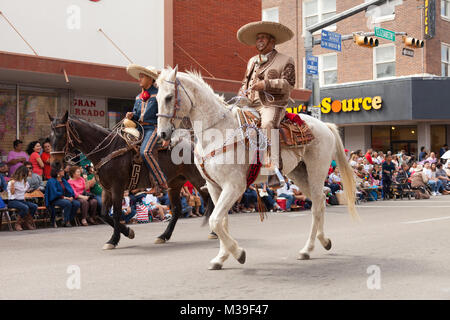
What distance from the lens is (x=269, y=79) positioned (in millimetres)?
7062

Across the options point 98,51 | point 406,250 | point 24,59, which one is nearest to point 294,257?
point 406,250

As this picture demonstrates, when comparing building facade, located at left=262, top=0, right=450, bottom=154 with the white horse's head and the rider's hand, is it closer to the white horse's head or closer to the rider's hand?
the rider's hand

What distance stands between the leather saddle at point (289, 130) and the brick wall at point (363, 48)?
23817 millimetres

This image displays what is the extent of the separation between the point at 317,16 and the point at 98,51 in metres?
18.0

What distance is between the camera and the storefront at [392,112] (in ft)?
93.7

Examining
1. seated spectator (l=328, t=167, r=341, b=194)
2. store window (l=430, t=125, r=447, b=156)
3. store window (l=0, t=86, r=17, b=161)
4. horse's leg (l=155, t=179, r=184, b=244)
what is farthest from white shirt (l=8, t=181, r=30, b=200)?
store window (l=430, t=125, r=447, b=156)

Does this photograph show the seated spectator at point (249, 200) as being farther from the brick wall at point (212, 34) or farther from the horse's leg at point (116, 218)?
the horse's leg at point (116, 218)

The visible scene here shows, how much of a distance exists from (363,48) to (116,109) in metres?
17.5

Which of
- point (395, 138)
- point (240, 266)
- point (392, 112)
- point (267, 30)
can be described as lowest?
point (240, 266)

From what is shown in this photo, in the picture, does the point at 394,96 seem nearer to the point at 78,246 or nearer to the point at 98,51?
the point at 98,51

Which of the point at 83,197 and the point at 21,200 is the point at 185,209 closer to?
the point at 83,197

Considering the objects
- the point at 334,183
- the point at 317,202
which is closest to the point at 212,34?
the point at 334,183

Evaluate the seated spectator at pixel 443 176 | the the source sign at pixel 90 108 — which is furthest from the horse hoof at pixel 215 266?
the seated spectator at pixel 443 176

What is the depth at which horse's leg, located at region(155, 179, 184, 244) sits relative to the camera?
9688 mm
